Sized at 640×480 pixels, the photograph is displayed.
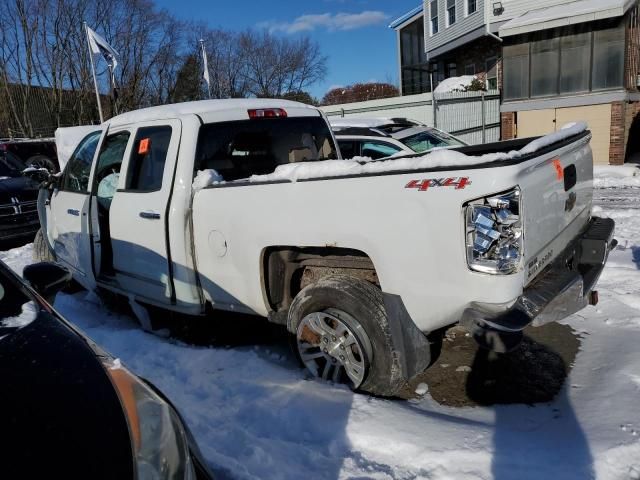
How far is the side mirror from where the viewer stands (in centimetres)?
287

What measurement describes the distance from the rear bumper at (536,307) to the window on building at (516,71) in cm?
1566

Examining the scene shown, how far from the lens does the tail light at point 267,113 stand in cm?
444

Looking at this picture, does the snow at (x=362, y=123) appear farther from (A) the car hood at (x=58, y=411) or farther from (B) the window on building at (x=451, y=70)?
(B) the window on building at (x=451, y=70)

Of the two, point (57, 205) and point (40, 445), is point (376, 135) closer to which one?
point (57, 205)

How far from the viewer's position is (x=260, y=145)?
14.9ft

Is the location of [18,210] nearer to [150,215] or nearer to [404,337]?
[150,215]

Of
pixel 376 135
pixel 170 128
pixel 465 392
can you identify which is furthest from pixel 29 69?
pixel 465 392

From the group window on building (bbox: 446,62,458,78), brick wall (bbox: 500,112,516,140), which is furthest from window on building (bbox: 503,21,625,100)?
window on building (bbox: 446,62,458,78)

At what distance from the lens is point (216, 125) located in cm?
420

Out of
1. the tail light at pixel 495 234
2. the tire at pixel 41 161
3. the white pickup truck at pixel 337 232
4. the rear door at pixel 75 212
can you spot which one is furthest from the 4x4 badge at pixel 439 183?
the tire at pixel 41 161

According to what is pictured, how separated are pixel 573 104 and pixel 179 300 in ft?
52.5

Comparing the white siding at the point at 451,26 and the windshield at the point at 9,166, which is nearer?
the windshield at the point at 9,166

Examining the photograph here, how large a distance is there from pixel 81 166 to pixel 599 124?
15796 mm

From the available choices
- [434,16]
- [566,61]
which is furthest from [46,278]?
[434,16]
